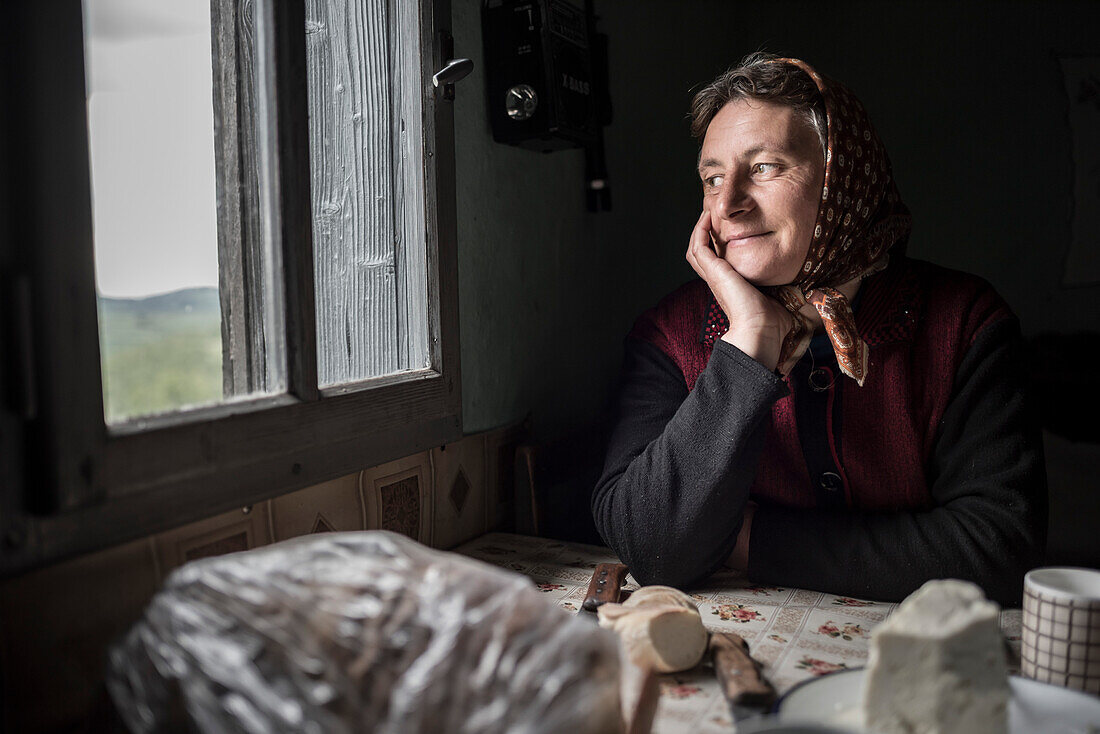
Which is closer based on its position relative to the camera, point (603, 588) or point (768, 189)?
point (603, 588)

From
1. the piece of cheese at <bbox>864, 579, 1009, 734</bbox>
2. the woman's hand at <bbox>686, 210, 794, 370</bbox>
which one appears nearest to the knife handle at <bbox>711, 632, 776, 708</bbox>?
the piece of cheese at <bbox>864, 579, 1009, 734</bbox>

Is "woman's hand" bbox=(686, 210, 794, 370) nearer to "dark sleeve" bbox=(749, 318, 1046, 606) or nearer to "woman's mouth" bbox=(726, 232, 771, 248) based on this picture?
"woman's mouth" bbox=(726, 232, 771, 248)

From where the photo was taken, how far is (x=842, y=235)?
1375 millimetres

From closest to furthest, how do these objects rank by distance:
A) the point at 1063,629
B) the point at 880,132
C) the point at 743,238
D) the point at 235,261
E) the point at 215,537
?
the point at 1063,629 < the point at 215,537 < the point at 235,261 < the point at 743,238 < the point at 880,132

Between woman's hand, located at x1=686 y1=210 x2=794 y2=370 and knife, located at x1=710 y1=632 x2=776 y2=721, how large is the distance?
1.65 ft

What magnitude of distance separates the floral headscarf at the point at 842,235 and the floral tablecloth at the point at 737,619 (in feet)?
1.30

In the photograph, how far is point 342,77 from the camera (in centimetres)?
117

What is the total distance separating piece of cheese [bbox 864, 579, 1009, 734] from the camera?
0.61 metres

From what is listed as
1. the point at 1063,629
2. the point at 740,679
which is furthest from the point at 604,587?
the point at 1063,629

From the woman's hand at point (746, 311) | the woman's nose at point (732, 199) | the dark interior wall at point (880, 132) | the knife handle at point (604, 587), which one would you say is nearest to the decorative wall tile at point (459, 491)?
the dark interior wall at point (880, 132)

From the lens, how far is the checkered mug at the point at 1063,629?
0.76 metres

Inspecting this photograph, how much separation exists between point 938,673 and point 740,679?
0.69ft

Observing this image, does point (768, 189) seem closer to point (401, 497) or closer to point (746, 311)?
point (746, 311)

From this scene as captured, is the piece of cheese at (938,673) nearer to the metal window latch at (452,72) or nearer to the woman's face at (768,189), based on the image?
the woman's face at (768,189)
